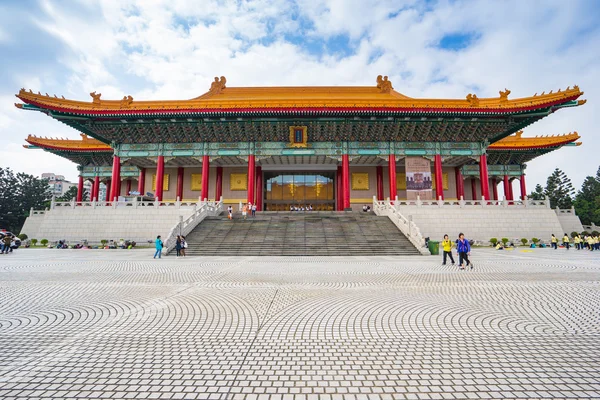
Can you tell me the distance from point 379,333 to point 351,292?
7.26 feet

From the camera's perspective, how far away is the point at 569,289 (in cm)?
605

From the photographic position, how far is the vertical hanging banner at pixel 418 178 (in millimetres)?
22812

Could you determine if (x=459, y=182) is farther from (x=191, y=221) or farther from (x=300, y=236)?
(x=191, y=221)

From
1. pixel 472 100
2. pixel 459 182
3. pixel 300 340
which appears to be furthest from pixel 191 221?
pixel 459 182

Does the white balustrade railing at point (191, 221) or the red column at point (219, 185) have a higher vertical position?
the red column at point (219, 185)

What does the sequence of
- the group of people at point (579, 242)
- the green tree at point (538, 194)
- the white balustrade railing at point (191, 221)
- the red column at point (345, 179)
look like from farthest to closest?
the green tree at point (538, 194)
the red column at point (345, 179)
the group of people at point (579, 242)
the white balustrade railing at point (191, 221)

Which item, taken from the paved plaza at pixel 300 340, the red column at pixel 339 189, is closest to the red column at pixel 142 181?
the red column at pixel 339 189

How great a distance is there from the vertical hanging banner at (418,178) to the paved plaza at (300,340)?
16.7 meters

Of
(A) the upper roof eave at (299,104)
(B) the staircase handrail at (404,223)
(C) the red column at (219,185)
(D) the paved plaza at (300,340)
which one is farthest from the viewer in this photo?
(C) the red column at (219,185)

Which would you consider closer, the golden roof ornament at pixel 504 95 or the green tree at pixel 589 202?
the golden roof ornament at pixel 504 95

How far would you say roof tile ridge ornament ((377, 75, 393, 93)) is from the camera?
1082 inches

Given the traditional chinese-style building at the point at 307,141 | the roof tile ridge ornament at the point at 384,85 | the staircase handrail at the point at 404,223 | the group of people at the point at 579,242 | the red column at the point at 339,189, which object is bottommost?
the group of people at the point at 579,242

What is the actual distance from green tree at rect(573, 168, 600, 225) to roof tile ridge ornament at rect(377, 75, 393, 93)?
32891mm

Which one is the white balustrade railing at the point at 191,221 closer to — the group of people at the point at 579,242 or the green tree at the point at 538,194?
the group of people at the point at 579,242
